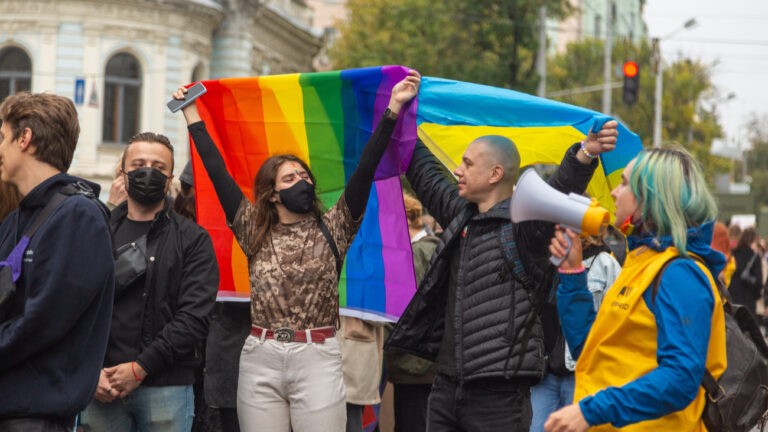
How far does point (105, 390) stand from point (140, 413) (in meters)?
0.27

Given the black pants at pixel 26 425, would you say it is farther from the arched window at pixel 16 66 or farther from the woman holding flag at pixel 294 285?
the arched window at pixel 16 66

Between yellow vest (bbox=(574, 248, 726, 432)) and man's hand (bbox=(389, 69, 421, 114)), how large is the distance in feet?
7.30

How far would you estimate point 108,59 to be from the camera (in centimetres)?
3284

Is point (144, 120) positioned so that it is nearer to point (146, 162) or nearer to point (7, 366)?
point (146, 162)

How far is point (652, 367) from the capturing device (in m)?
3.98

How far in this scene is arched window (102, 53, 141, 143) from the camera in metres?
33.1

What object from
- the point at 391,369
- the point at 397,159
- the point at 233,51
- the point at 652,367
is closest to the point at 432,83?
the point at 397,159

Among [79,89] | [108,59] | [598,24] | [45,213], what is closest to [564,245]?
[45,213]

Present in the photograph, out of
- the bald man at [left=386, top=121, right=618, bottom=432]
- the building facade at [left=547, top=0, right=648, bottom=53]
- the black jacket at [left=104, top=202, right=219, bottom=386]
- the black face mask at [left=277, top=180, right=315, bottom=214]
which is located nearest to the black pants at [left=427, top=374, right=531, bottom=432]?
the bald man at [left=386, top=121, right=618, bottom=432]

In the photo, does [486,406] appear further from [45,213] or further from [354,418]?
[45,213]

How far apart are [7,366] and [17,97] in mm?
1089

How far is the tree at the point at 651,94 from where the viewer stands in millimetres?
51281

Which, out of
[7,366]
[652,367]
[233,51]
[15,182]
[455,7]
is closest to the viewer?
[652,367]

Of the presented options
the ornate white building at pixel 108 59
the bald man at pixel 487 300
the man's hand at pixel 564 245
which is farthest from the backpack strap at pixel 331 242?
the ornate white building at pixel 108 59
